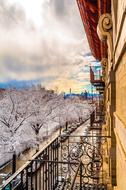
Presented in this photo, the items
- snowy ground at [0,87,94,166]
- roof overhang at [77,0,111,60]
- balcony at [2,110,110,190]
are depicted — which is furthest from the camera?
snowy ground at [0,87,94,166]

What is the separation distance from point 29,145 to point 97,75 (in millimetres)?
9513

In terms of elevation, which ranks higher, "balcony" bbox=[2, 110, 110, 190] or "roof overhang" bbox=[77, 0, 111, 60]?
"roof overhang" bbox=[77, 0, 111, 60]

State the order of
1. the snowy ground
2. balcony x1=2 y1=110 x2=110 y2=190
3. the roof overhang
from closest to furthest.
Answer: balcony x1=2 y1=110 x2=110 y2=190 → the roof overhang → the snowy ground

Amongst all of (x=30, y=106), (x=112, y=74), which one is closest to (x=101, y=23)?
(x=112, y=74)

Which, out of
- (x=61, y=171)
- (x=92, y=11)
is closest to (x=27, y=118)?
(x=61, y=171)

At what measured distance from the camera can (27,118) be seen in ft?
→ 76.2

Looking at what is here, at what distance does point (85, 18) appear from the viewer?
4.86 m

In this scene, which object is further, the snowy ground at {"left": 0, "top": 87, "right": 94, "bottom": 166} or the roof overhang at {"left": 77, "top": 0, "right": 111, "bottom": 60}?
the snowy ground at {"left": 0, "top": 87, "right": 94, "bottom": 166}

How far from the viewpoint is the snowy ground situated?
63.8ft

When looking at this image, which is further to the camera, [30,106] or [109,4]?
[30,106]

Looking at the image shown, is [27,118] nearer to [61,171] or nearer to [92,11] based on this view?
[61,171]

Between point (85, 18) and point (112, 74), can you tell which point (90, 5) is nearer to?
point (85, 18)

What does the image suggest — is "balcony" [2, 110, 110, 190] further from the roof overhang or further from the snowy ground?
the snowy ground

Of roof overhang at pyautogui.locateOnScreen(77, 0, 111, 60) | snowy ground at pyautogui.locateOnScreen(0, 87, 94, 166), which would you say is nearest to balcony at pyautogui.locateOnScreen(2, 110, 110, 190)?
roof overhang at pyautogui.locateOnScreen(77, 0, 111, 60)
